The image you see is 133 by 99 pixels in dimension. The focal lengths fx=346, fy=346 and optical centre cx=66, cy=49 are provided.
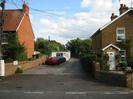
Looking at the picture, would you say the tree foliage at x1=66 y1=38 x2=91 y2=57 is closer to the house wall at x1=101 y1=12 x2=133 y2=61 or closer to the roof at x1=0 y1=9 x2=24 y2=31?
Answer: the roof at x1=0 y1=9 x2=24 y2=31

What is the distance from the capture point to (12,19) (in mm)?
54375

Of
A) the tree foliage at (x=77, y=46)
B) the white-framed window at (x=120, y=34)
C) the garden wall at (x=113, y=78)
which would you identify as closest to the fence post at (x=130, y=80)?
the garden wall at (x=113, y=78)

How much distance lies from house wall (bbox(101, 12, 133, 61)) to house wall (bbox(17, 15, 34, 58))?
47.3 ft

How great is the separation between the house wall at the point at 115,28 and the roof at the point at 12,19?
14372 millimetres

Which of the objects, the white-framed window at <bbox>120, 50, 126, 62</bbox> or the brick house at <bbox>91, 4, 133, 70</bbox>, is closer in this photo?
the brick house at <bbox>91, 4, 133, 70</bbox>

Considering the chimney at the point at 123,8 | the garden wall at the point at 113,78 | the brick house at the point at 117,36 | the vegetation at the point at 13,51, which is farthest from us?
the vegetation at the point at 13,51

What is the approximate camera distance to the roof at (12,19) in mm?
52141

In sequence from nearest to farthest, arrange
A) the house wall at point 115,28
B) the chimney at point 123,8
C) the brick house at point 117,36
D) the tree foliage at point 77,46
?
the brick house at point 117,36 → the house wall at point 115,28 → the chimney at point 123,8 → the tree foliage at point 77,46

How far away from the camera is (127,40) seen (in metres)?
43.3

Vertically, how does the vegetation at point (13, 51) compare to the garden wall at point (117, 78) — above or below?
above

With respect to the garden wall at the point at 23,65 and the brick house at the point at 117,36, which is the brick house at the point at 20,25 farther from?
the brick house at the point at 117,36

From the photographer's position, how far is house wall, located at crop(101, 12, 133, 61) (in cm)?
4419

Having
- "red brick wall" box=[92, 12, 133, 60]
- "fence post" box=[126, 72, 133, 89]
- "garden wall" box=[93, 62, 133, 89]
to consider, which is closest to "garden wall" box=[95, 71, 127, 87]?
"garden wall" box=[93, 62, 133, 89]

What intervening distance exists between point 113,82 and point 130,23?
787 inches
